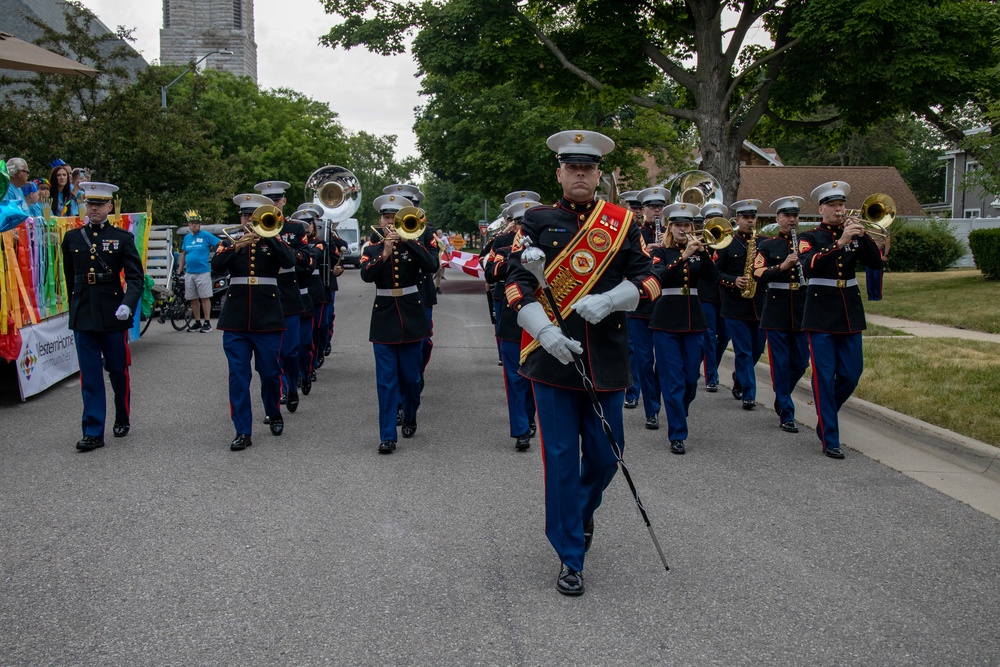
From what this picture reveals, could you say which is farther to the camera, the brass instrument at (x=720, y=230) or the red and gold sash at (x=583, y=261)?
the brass instrument at (x=720, y=230)

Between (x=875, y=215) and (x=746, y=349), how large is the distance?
2.39 metres

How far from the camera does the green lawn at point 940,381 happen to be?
8.09 m

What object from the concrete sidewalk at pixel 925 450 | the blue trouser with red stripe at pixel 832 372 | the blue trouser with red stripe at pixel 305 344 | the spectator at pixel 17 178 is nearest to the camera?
the concrete sidewalk at pixel 925 450

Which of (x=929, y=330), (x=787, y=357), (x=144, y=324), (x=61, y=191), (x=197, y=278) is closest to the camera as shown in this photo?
(x=787, y=357)

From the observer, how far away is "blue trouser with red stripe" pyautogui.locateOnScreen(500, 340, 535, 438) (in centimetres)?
758

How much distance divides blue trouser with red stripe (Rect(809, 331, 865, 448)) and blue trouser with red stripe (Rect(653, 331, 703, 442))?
0.98 metres

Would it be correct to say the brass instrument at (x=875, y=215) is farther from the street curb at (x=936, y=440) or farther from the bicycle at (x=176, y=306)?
the bicycle at (x=176, y=306)

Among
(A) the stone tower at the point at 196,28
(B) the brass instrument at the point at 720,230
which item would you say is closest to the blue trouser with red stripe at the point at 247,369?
(B) the brass instrument at the point at 720,230

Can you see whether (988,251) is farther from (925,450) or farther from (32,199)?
(32,199)

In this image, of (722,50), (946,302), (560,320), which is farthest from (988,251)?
(560,320)

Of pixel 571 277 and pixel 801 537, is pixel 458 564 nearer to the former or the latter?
pixel 571 277

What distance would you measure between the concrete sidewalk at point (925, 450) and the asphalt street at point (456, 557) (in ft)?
0.72

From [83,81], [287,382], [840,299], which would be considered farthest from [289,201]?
[840,299]

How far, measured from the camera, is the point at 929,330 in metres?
15.2
